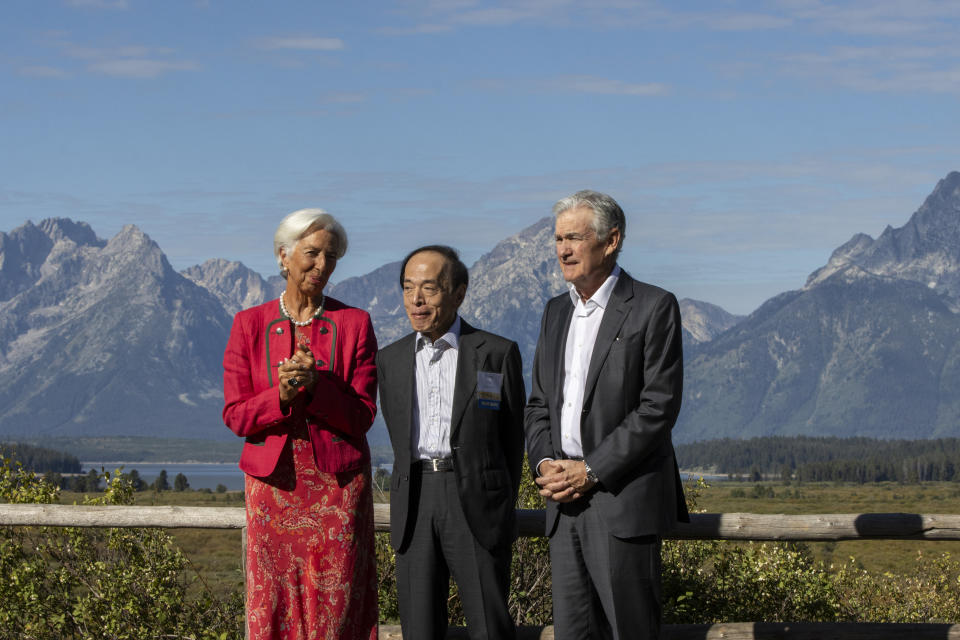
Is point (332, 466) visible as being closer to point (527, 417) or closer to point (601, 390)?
point (527, 417)

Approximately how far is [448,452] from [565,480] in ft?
1.72

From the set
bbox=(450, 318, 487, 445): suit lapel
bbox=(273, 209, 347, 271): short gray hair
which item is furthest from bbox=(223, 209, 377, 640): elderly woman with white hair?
bbox=(450, 318, 487, 445): suit lapel

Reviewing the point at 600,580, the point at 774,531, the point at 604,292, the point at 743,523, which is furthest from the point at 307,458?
the point at 774,531

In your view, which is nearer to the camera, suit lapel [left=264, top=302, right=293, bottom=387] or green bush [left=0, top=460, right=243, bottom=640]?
suit lapel [left=264, top=302, right=293, bottom=387]

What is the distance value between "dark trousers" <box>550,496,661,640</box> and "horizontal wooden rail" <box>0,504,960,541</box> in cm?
104

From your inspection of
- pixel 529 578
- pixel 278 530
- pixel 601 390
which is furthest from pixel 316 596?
pixel 529 578

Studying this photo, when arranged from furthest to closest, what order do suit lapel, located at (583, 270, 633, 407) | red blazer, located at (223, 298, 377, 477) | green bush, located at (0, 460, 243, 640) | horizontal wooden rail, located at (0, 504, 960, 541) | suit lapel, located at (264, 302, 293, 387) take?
1. green bush, located at (0, 460, 243, 640)
2. horizontal wooden rail, located at (0, 504, 960, 541)
3. suit lapel, located at (264, 302, 293, 387)
4. red blazer, located at (223, 298, 377, 477)
5. suit lapel, located at (583, 270, 633, 407)

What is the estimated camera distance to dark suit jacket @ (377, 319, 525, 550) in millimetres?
4672

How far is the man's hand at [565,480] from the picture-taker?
453 cm

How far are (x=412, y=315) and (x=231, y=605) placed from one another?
4010 mm

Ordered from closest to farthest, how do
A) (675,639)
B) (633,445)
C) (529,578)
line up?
1. (633,445)
2. (675,639)
3. (529,578)

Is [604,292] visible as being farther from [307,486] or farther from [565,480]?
[307,486]

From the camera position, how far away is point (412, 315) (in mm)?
4809

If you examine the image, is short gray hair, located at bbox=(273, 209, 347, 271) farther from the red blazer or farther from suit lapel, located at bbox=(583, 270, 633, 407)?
suit lapel, located at bbox=(583, 270, 633, 407)
